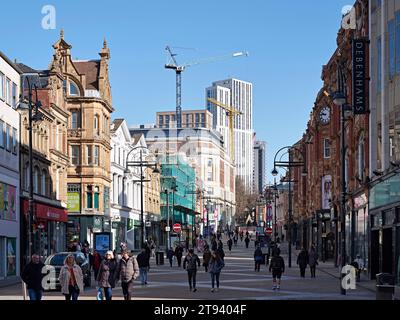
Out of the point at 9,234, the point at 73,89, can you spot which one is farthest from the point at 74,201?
the point at 9,234

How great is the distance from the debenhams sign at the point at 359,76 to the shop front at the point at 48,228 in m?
19.6

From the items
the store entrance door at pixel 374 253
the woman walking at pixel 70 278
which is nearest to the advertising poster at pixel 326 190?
the store entrance door at pixel 374 253

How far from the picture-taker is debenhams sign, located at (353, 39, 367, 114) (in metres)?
37.9

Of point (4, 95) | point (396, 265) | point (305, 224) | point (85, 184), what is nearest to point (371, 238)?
point (396, 265)

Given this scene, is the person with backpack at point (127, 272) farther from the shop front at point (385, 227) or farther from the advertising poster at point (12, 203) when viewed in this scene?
the advertising poster at point (12, 203)

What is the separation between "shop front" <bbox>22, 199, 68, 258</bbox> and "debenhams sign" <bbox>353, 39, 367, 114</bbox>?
64.3 feet

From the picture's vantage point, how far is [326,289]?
3102 centimetres

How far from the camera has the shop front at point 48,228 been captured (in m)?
50.4

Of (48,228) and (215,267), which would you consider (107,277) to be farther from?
(48,228)

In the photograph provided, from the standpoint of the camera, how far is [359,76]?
125 ft

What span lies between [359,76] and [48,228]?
2691cm

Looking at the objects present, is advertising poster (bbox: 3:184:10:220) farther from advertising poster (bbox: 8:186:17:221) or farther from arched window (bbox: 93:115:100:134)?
arched window (bbox: 93:115:100:134)

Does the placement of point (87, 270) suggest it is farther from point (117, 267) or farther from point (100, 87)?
point (100, 87)

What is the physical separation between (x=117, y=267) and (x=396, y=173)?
1386 cm
